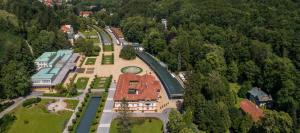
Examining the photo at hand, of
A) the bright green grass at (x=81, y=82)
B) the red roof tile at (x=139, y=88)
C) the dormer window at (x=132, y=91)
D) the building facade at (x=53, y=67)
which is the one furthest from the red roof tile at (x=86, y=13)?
the dormer window at (x=132, y=91)

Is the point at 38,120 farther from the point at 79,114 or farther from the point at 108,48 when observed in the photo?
the point at 108,48

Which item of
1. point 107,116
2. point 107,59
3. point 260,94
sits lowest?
point 107,116

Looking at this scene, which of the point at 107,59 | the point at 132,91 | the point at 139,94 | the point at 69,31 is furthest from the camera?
the point at 69,31

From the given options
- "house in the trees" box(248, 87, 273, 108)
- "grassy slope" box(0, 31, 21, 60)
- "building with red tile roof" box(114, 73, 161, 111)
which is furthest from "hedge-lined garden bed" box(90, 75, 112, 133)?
"house in the trees" box(248, 87, 273, 108)

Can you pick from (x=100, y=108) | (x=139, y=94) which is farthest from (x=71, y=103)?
(x=139, y=94)

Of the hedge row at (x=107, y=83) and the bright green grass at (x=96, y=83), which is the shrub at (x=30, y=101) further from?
the hedge row at (x=107, y=83)

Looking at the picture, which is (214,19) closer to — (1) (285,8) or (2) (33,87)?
(1) (285,8)

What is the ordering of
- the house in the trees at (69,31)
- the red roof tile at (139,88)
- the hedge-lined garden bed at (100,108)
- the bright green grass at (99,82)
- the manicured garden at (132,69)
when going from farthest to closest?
the house in the trees at (69,31) < the manicured garden at (132,69) < the bright green grass at (99,82) < the red roof tile at (139,88) < the hedge-lined garden bed at (100,108)

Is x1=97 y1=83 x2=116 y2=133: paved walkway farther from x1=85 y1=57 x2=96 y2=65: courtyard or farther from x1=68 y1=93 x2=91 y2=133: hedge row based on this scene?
x1=85 y1=57 x2=96 y2=65: courtyard
